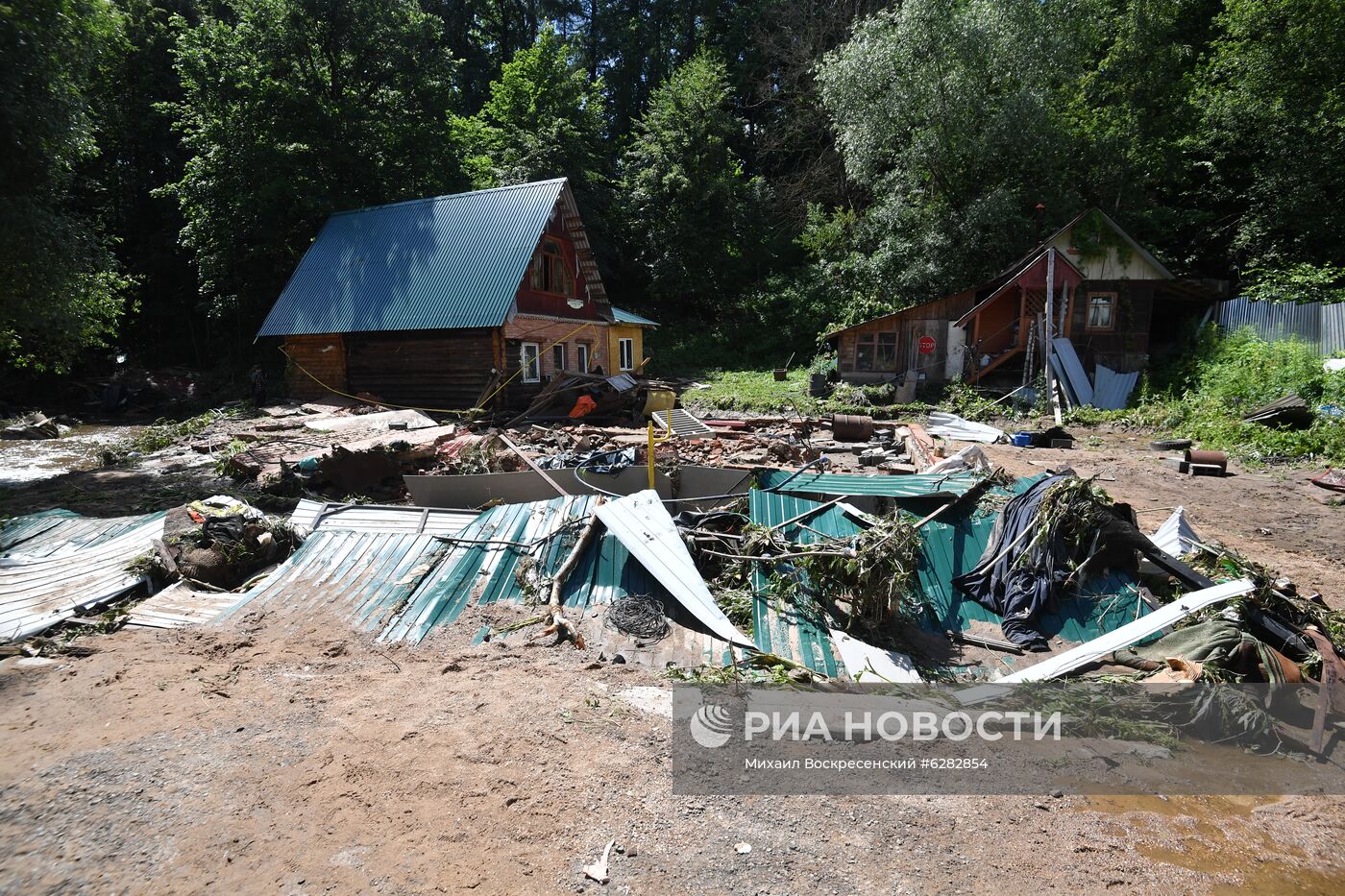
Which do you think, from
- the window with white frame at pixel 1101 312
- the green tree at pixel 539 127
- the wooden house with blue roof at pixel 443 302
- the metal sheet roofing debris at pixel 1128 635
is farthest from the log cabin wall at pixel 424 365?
the window with white frame at pixel 1101 312

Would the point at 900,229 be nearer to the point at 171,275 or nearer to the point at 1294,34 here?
the point at 1294,34

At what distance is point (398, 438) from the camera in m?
12.2

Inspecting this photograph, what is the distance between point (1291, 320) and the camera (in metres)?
18.0

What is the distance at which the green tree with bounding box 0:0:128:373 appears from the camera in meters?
11.2

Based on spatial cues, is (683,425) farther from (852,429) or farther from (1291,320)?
(1291,320)

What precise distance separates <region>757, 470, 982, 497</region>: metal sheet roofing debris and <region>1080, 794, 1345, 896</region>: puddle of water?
3526 millimetres

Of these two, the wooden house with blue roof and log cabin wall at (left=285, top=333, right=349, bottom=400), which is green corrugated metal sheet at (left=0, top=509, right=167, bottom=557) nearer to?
the wooden house with blue roof

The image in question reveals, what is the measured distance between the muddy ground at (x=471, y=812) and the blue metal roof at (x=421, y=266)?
543 inches

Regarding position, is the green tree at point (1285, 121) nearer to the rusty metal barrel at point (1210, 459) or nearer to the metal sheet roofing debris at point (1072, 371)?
the metal sheet roofing debris at point (1072, 371)

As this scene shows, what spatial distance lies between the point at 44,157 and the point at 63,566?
31.0 ft

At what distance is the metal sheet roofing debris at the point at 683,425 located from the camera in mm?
15250

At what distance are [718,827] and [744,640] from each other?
2144mm

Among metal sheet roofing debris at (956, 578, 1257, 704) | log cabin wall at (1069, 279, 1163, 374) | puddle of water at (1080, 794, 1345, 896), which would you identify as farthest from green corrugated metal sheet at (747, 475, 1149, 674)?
log cabin wall at (1069, 279, 1163, 374)

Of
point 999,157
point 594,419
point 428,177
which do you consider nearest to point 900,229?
point 999,157
